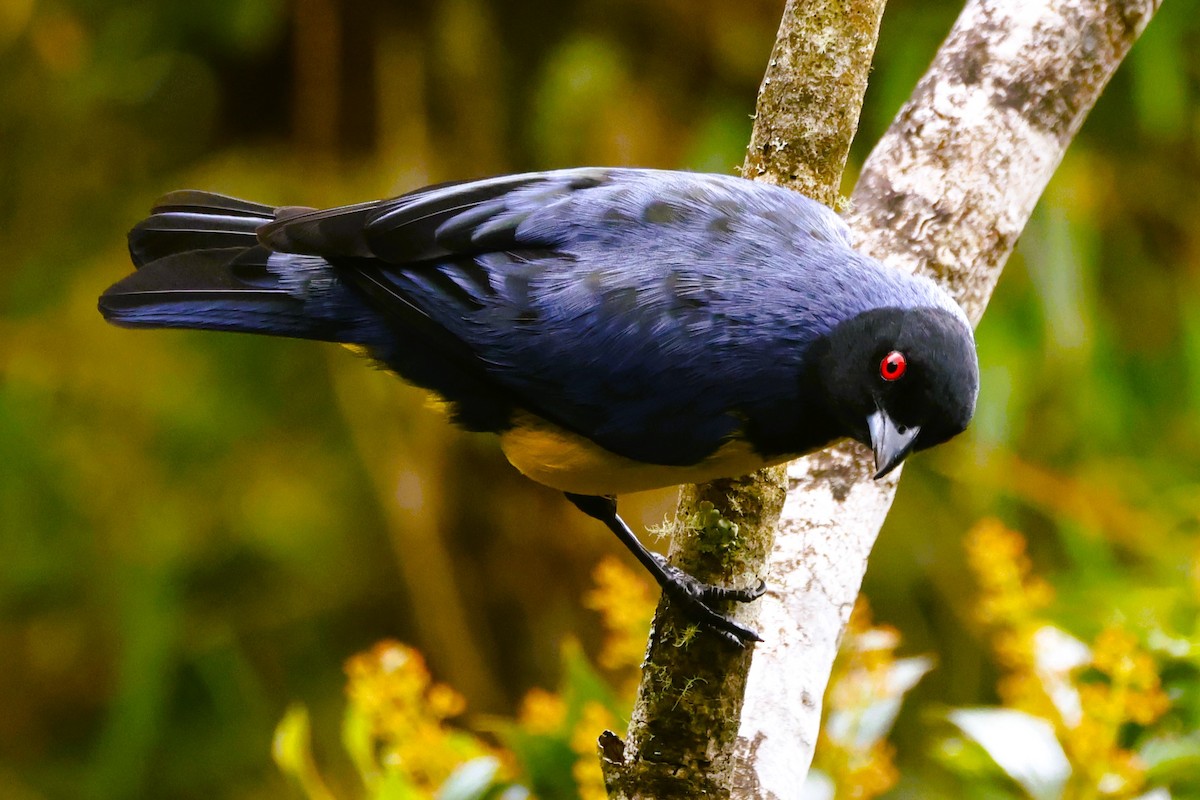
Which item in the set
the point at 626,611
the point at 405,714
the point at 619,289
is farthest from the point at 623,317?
the point at 405,714

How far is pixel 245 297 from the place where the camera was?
2256mm


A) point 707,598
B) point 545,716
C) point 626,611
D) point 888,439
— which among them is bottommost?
point 545,716

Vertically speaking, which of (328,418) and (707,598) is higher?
(707,598)

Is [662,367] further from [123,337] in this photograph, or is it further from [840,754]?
[123,337]

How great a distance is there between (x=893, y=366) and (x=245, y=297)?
44.1 inches

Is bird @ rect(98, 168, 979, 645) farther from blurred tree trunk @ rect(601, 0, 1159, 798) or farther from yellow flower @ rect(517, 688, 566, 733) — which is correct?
yellow flower @ rect(517, 688, 566, 733)

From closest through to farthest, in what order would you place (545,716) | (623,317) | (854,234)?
(623,317) < (854,234) < (545,716)

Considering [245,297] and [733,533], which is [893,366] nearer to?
[733,533]

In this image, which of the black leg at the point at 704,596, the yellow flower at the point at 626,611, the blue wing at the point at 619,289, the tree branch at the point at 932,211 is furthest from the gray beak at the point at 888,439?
the yellow flower at the point at 626,611

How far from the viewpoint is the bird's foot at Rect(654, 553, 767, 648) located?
184 centimetres

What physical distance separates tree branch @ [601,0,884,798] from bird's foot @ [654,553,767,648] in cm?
2

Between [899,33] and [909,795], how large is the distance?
2.60m

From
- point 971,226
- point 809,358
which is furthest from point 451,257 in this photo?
point 971,226

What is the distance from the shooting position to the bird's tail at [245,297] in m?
2.22
